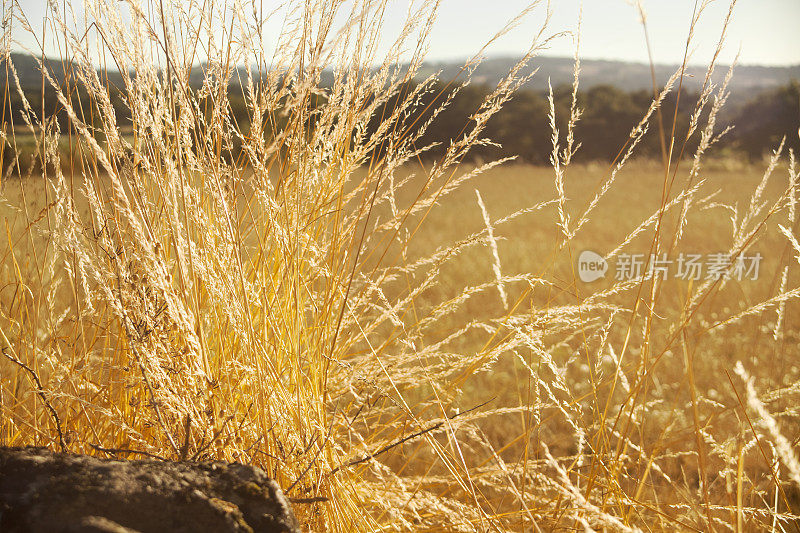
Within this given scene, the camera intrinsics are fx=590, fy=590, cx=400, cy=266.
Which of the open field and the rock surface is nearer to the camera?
the rock surface

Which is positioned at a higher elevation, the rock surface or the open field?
the rock surface

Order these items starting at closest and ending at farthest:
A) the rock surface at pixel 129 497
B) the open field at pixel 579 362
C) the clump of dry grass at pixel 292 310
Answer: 1. the rock surface at pixel 129 497
2. the clump of dry grass at pixel 292 310
3. the open field at pixel 579 362

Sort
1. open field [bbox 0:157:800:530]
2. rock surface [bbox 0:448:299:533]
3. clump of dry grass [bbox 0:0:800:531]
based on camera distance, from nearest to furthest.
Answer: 1. rock surface [bbox 0:448:299:533]
2. clump of dry grass [bbox 0:0:800:531]
3. open field [bbox 0:157:800:530]

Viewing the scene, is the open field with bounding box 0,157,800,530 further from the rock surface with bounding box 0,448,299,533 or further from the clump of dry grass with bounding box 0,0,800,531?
the rock surface with bounding box 0,448,299,533

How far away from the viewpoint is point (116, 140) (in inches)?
34.0

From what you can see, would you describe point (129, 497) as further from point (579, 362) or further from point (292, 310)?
point (579, 362)

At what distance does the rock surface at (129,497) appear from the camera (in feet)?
1.86

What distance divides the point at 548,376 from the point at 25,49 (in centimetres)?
202

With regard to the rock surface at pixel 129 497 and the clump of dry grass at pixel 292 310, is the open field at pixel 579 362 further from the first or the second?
the rock surface at pixel 129 497

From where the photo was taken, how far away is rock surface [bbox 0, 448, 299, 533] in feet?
1.86

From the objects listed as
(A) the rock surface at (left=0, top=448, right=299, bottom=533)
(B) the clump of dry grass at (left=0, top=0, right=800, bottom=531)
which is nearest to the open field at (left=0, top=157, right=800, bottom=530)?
(B) the clump of dry grass at (left=0, top=0, right=800, bottom=531)

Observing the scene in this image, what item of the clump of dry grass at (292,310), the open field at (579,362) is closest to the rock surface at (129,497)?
the clump of dry grass at (292,310)

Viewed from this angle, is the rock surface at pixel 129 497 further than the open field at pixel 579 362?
No

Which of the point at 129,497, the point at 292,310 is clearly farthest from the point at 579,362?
the point at 129,497
